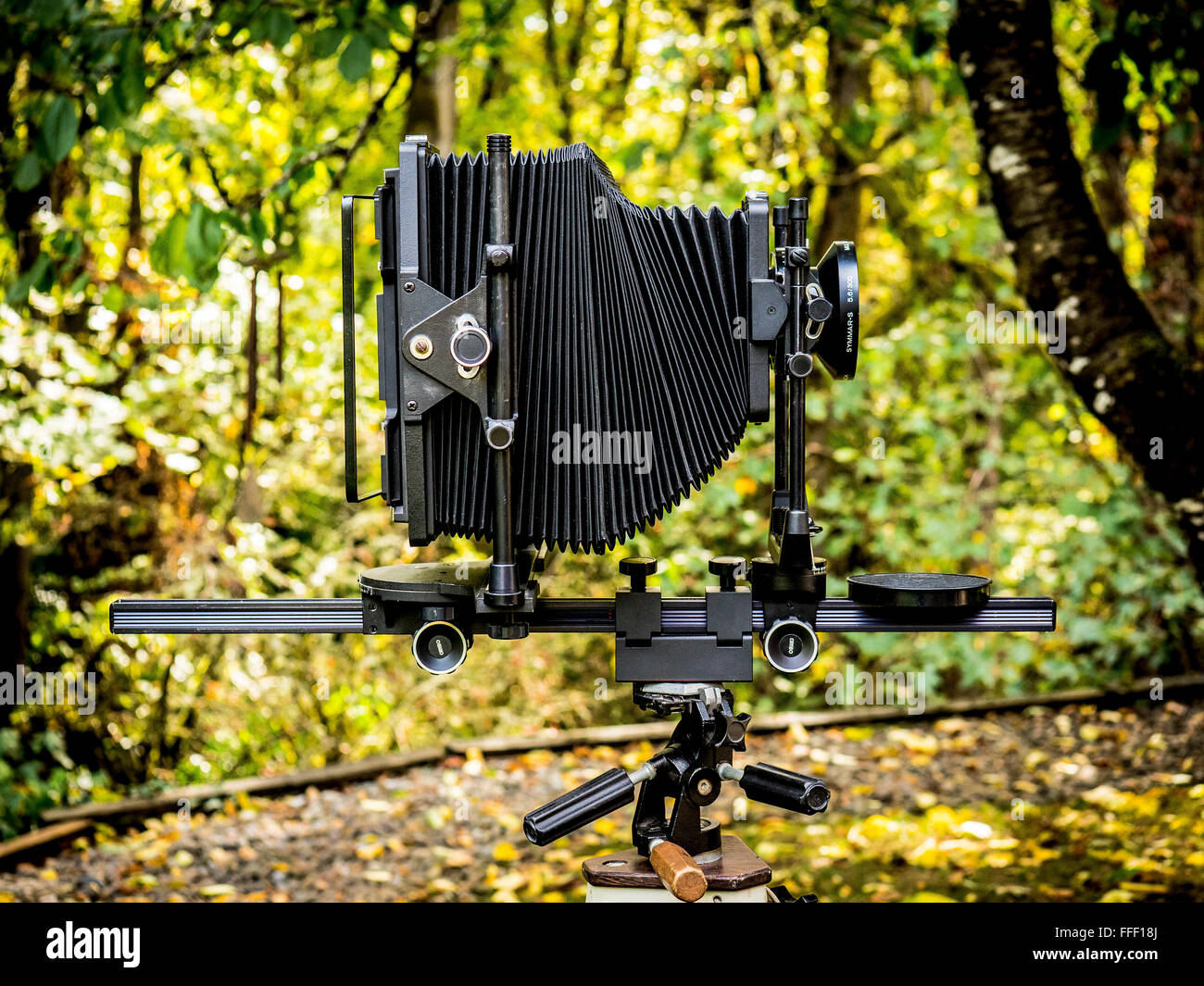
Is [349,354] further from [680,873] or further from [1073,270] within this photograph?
[1073,270]

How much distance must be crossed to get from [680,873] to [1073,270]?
7.17 feet

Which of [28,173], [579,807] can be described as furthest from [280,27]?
[579,807]

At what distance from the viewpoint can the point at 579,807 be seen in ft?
6.37

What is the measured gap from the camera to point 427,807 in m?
4.71

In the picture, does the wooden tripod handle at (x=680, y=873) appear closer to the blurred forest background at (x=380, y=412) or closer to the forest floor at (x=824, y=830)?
the forest floor at (x=824, y=830)

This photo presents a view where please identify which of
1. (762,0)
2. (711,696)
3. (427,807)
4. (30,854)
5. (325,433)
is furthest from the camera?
(762,0)

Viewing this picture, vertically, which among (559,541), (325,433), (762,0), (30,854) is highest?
(762,0)

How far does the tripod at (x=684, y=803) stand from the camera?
1.94 meters

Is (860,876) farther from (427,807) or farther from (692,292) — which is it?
(692,292)

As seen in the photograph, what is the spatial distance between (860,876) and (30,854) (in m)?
3.19

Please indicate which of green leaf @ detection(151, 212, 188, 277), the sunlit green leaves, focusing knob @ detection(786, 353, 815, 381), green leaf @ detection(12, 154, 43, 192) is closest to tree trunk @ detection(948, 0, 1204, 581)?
focusing knob @ detection(786, 353, 815, 381)

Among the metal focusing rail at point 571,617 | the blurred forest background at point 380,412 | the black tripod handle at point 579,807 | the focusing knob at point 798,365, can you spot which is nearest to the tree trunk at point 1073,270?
the blurred forest background at point 380,412

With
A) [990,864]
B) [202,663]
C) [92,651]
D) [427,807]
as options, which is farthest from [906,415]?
[92,651]

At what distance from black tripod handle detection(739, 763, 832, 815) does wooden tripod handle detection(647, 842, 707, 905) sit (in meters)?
0.17
